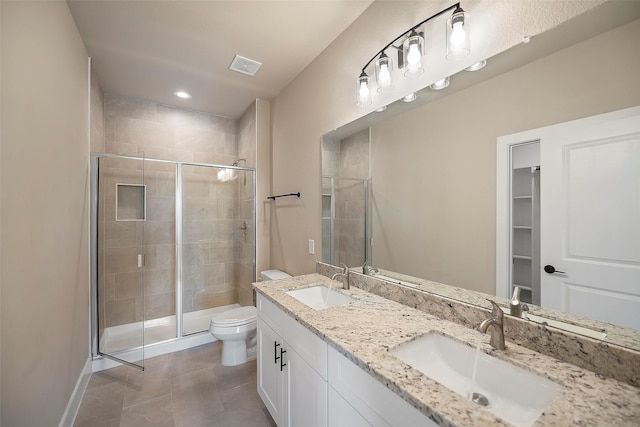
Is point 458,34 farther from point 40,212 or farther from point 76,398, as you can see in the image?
point 76,398

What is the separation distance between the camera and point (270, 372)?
154 cm

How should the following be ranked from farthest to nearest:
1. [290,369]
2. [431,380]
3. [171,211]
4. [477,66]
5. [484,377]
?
1. [171,211]
2. [290,369]
3. [477,66]
4. [484,377]
5. [431,380]

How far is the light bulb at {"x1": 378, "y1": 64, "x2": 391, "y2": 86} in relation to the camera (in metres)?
1.42

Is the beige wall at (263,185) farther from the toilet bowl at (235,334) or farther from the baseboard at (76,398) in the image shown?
the baseboard at (76,398)

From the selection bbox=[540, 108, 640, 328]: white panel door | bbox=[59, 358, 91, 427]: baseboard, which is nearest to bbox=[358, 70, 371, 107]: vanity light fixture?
bbox=[540, 108, 640, 328]: white panel door

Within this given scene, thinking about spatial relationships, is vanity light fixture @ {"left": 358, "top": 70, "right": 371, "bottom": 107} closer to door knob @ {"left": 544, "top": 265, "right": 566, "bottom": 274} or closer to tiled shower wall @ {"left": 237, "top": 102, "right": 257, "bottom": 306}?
door knob @ {"left": 544, "top": 265, "right": 566, "bottom": 274}

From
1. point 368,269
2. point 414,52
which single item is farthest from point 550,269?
point 414,52

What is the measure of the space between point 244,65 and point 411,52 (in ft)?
5.24

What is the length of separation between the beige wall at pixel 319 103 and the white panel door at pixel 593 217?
0.34 feet

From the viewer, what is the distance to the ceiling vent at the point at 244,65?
2.17m

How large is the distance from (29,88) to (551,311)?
7.72 feet

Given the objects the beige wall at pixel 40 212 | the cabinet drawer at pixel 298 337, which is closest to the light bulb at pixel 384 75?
the cabinet drawer at pixel 298 337

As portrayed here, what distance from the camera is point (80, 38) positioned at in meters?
1.86

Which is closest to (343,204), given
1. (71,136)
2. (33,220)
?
(33,220)
